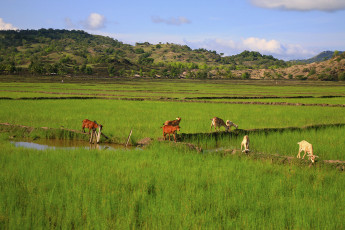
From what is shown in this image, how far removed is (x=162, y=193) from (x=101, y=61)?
99670 millimetres

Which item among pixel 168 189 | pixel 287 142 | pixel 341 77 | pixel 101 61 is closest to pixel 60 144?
pixel 168 189

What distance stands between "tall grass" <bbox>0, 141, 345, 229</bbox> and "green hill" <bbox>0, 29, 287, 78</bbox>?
6830 cm

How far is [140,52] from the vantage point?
187750 millimetres

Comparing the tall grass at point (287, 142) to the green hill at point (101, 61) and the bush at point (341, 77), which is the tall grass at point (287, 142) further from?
the bush at point (341, 77)

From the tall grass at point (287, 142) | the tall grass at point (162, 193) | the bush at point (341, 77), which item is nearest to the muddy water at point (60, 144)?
the tall grass at point (162, 193)

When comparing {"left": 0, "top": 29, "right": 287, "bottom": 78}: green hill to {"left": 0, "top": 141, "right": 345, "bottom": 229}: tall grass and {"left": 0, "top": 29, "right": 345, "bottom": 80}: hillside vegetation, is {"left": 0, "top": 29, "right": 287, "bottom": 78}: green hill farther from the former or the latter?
{"left": 0, "top": 141, "right": 345, "bottom": 229}: tall grass

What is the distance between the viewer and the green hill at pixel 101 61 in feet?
275

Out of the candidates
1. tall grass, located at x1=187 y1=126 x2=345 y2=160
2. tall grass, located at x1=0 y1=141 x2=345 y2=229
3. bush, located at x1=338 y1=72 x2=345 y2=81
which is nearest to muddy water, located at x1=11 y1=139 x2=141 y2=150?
tall grass, located at x1=0 y1=141 x2=345 y2=229

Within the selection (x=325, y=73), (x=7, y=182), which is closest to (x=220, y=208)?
(x=7, y=182)

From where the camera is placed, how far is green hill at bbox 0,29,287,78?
83812 mm

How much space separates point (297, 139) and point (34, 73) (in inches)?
2788

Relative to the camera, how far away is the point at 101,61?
101 m

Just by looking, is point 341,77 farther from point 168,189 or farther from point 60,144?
point 168,189

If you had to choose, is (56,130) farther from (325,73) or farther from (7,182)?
(325,73)
